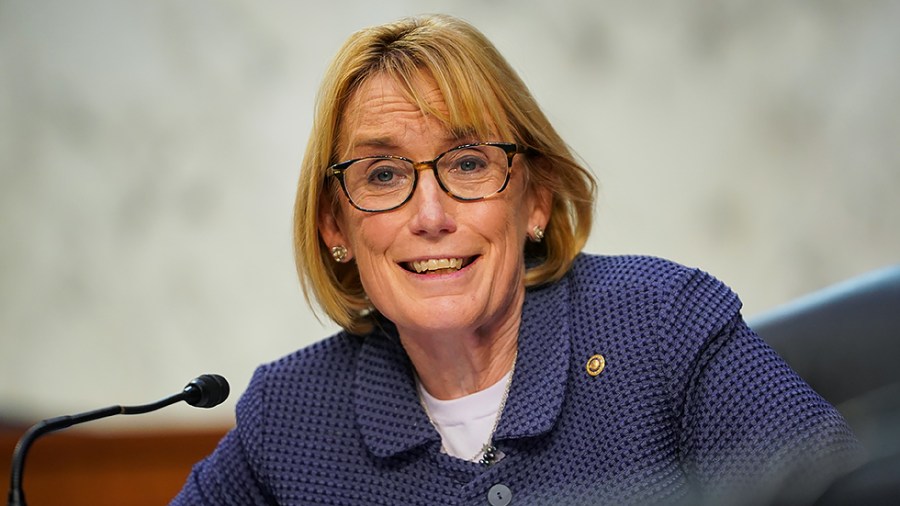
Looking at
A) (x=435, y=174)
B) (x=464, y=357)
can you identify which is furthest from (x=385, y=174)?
(x=464, y=357)

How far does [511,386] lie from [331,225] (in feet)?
1.33

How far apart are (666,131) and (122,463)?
192 cm

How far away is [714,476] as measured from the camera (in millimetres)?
1488

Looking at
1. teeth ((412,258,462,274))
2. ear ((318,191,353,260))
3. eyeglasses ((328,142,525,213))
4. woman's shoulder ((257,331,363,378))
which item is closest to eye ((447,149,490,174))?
eyeglasses ((328,142,525,213))

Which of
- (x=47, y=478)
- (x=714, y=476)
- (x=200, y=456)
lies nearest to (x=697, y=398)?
(x=714, y=476)

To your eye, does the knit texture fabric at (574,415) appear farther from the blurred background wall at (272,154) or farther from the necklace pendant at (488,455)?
the blurred background wall at (272,154)

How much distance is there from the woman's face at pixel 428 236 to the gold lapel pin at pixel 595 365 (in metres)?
0.16

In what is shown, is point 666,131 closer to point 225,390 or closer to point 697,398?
point 697,398

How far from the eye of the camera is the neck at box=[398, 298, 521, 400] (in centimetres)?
176

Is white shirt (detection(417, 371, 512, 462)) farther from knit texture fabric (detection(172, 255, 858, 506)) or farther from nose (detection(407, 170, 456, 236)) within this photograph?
nose (detection(407, 170, 456, 236))

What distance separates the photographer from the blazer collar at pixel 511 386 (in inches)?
65.9

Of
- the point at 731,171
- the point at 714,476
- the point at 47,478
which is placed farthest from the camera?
the point at 47,478

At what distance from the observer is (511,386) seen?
5.71ft

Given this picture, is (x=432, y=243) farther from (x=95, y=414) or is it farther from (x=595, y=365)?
(x=95, y=414)
